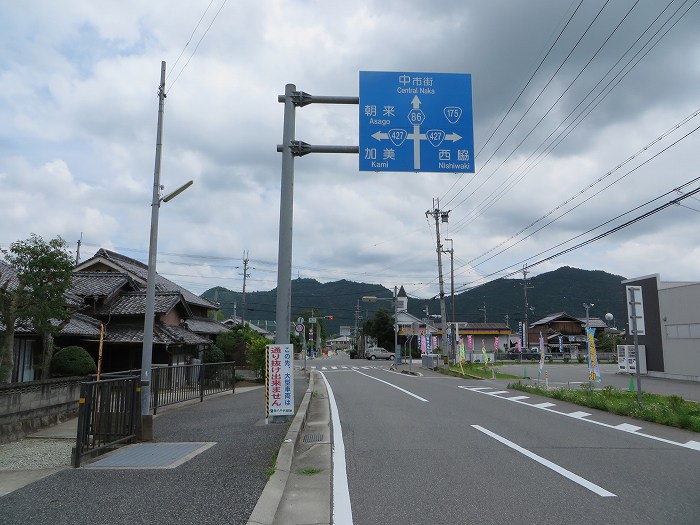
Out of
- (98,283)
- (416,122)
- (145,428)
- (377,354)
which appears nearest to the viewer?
(145,428)

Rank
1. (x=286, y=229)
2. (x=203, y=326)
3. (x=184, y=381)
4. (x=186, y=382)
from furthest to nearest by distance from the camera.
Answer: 1. (x=203, y=326)
2. (x=186, y=382)
3. (x=184, y=381)
4. (x=286, y=229)

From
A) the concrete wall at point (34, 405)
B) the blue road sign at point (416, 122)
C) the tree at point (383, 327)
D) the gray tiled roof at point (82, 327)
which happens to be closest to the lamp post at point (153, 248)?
the concrete wall at point (34, 405)

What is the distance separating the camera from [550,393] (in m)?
17.7

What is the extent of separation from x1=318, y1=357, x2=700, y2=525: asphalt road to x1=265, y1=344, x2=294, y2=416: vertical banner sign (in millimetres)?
1310

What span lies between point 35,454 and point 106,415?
1.57 m

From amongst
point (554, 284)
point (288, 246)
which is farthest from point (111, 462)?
point (554, 284)

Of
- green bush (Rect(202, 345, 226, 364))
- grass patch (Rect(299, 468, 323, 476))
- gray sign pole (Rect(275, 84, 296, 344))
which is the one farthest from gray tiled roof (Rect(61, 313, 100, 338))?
grass patch (Rect(299, 468, 323, 476))

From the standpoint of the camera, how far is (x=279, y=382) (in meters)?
10.2

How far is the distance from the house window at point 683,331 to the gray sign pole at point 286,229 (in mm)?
26323

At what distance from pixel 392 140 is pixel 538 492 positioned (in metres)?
6.95

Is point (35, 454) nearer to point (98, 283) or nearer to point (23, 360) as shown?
point (23, 360)

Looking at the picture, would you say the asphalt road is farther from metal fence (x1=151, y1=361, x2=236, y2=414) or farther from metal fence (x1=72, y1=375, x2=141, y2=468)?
metal fence (x1=151, y1=361, x2=236, y2=414)

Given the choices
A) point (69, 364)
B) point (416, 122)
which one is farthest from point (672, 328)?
point (69, 364)

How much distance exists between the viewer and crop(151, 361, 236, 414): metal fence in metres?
13.6
